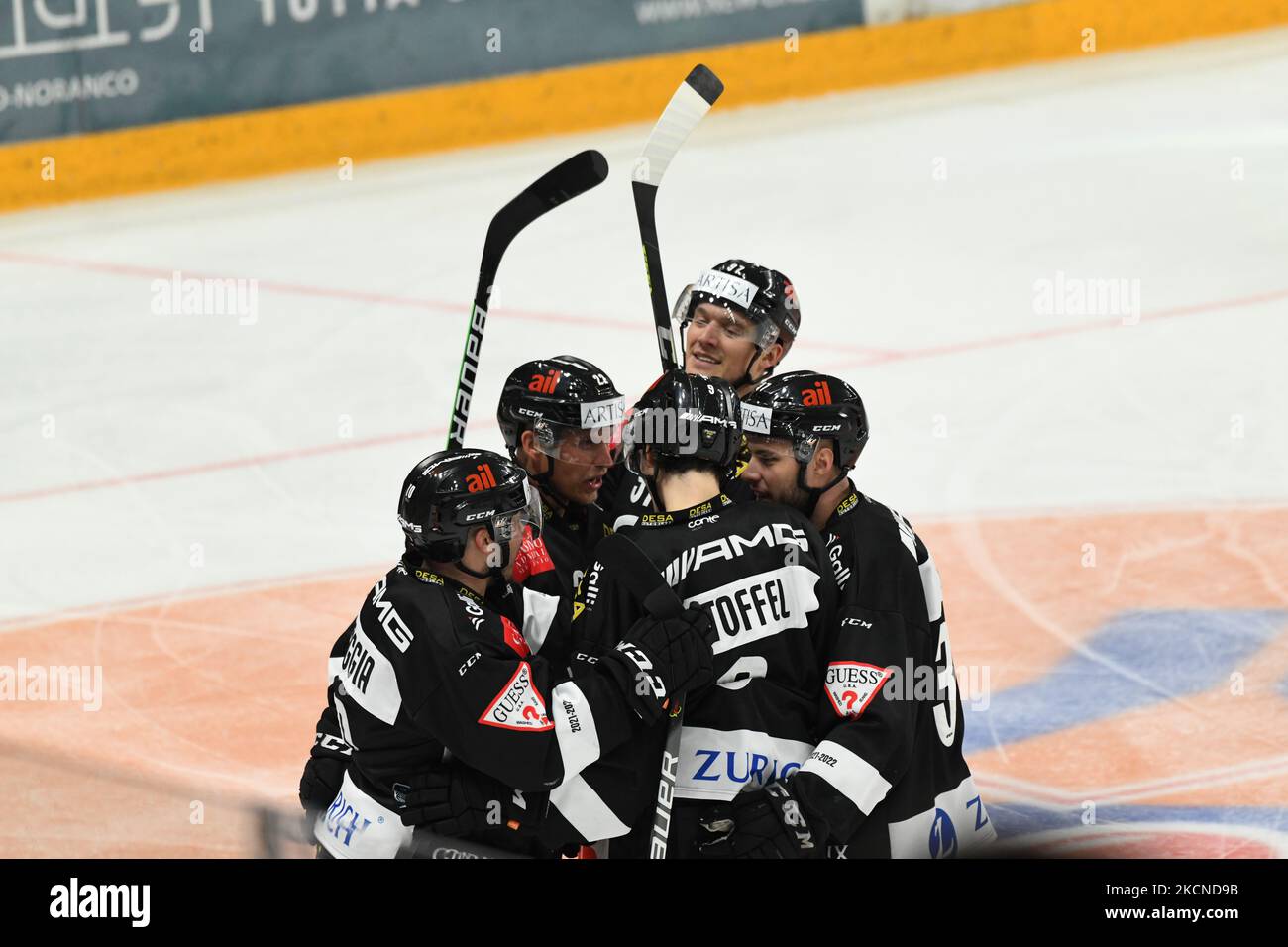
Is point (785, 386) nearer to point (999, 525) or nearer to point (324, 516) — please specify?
point (999, 525)

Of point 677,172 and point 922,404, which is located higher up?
point 677,172

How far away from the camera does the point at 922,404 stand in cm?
887

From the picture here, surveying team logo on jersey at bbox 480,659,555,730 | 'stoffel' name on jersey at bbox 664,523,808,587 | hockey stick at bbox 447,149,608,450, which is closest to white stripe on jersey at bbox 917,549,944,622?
'stoffel' name on jersey at bbox 664,523,808,587

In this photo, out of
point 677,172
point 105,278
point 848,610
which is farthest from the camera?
point 677,172

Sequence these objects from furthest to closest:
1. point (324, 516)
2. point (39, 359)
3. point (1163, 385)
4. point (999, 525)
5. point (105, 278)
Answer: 1. point (105, 278)
2. point (39, 359)
3. point (1163, 385)
4. point (324, 516)
5. point (999, 525)

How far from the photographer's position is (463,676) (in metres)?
3.54

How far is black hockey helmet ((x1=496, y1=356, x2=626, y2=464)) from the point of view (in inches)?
175

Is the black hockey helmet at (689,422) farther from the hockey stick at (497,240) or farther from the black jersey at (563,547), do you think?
the hockey stick at (497,240)

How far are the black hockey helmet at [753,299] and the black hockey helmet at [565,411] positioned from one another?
2.45ft

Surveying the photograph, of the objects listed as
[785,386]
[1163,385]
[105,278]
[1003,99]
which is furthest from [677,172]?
[785,386]

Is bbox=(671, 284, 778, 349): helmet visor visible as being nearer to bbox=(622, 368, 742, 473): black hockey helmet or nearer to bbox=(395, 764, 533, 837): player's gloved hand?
bbox=(622, 368, 742, 473): black hockey helmet

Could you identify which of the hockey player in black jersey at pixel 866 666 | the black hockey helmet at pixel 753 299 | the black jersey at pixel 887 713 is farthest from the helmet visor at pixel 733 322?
the black jersey at pixel 887 713

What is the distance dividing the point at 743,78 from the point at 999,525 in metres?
7.12
